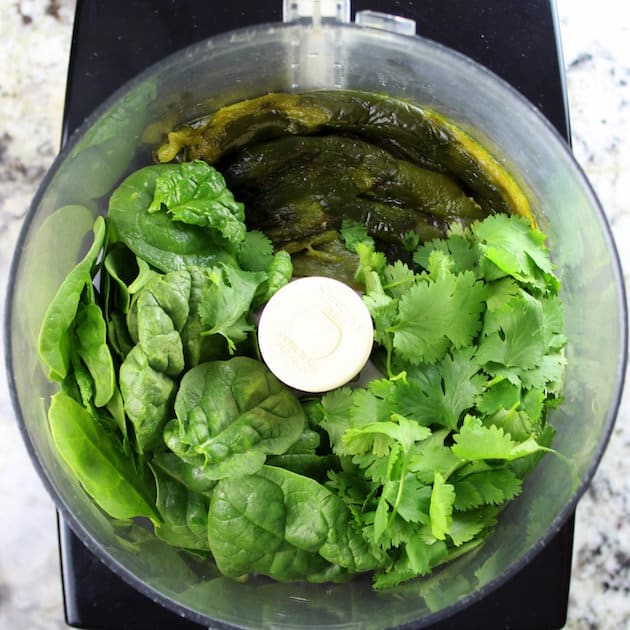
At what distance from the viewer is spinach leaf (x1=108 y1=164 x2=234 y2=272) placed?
84cm

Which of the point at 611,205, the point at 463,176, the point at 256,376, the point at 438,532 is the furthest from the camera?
the point at 611,205

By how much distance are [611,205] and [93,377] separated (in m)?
0.78

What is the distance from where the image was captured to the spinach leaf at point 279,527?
797 millimetres

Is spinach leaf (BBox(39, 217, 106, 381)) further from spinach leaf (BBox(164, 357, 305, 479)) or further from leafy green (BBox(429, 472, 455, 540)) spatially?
leafy green (BBox(429, 472, 455, 540))

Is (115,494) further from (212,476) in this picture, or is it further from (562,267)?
(562,267)

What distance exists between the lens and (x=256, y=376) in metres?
0.86

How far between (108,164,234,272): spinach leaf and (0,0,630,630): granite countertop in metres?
0.34

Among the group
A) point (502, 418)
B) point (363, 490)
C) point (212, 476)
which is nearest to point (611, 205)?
point (502, 418)

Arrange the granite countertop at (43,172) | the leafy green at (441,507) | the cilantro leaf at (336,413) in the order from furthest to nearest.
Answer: the granite countertop at (43,172) → the cilantro leaf at (336,413) → the leafy green at (441,507)

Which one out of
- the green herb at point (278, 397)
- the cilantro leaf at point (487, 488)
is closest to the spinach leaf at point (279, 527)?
the green herb at point (278, 397)

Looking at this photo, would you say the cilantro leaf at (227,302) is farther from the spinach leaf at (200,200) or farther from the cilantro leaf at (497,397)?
the cilantro leaf at (497,397)

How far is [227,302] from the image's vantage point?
0.83m

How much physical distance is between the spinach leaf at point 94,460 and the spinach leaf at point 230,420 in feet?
0.19

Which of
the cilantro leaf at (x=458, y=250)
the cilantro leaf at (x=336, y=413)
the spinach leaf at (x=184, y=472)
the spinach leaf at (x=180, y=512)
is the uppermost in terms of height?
the cilantro leaf at (x=458, y=250)
